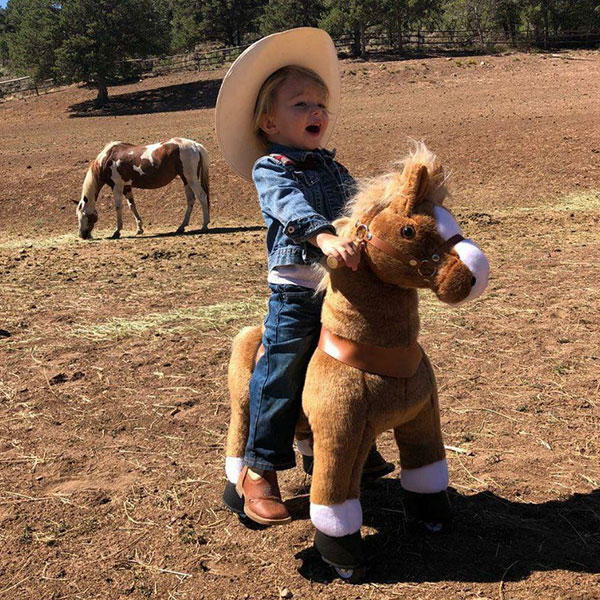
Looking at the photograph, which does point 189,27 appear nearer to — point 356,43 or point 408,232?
point 356,43

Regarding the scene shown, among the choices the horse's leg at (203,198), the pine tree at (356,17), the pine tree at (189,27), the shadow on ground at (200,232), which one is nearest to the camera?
the shadow on ground at (200,232)

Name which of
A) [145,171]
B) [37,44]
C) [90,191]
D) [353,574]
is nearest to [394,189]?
[353,574]

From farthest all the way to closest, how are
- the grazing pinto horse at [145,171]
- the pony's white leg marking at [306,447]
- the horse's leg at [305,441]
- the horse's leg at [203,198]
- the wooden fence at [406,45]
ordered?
the wooden fence at [406,45], the grazing pinto horse at [145,171], the horse's leg at [203,198], the pony's white leg marking at [306,447], the horse's leg at [305,441]

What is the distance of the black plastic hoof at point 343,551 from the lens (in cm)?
265

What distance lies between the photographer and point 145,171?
12219mm

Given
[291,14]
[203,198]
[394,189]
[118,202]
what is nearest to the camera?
[394,189]

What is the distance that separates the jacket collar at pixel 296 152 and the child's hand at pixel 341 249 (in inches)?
20.1

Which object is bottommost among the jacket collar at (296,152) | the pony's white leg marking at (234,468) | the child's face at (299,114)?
the pony's white leg marking at (234,468)

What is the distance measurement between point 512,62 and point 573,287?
2823 cm

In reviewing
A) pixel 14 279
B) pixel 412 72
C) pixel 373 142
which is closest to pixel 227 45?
pixel 412 72

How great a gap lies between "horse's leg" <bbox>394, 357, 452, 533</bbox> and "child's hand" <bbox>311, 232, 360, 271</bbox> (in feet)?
2.21

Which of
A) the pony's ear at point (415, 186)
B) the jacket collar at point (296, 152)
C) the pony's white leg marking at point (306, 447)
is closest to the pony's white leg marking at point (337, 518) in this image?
the pony's white leg marking at point (306, 447)

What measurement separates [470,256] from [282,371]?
90 cm

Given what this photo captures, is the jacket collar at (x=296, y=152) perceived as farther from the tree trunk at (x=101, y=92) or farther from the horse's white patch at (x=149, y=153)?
the tree trunk at (x=101, y=92)
